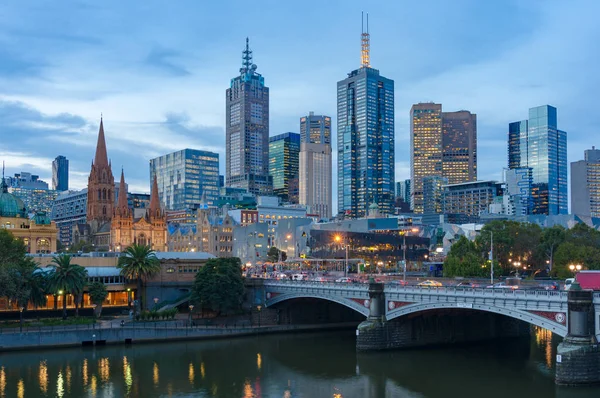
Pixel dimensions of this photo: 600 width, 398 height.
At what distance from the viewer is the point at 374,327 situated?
87562 millimetres

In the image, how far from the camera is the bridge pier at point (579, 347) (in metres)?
62.5

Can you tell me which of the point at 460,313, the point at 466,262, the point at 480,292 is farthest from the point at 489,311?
the point at 466,262

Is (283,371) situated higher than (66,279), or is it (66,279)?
(66,279)

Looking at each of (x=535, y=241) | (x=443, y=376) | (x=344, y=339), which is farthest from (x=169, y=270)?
(x=535, y=241)

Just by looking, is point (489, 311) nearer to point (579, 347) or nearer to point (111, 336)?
point (579, 347)

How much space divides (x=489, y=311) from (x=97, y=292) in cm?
6320

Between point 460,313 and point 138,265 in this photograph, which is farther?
point 138,265

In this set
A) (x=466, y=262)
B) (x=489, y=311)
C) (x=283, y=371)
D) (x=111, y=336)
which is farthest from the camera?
(x=466, y=262)

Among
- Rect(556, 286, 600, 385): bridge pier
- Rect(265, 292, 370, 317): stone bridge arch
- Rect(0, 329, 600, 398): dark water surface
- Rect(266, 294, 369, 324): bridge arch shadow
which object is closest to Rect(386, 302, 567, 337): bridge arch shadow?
Rect(556, 286, 600, 385): bridge pier

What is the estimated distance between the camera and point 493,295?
7238cm

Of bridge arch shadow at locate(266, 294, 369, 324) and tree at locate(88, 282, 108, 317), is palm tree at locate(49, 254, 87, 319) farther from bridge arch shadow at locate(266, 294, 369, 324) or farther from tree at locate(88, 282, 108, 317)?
bridge arch shadow at locate(266, 294, 369, 324)

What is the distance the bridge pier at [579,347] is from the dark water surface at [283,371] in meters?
1.37

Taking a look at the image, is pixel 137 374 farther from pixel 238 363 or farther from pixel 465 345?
pixel 465 345

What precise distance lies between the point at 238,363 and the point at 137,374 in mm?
12612
